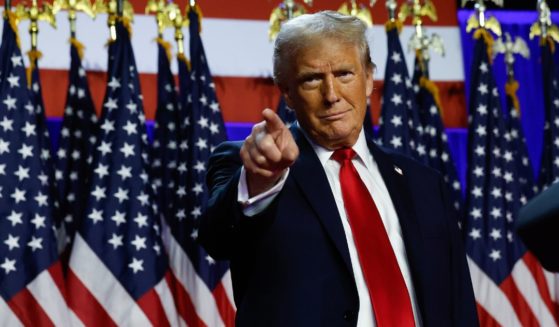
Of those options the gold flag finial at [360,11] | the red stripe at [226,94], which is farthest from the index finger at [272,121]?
the gold flag finial at [360,11]

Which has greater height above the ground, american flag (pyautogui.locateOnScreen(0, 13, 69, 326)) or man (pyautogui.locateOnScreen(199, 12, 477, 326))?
man (pyautogui.locateOnScreen(199, 12, 477, 326))

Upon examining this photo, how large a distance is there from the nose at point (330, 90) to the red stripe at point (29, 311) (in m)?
2.36

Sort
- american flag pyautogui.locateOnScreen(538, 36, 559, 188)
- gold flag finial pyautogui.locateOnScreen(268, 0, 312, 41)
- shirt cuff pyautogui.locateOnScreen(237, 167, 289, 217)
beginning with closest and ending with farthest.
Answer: shirt cuff pyautogui.locateOnScreen(237, 167, 289, 217), gold flag finial pyautogui.locateOnScreen(268, 0, 312, 41), american flag pyautogui.locateOnScreen(538, 36, 559, 188)

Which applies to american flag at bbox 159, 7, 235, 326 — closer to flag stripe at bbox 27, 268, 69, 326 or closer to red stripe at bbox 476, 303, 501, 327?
flag stripe at bbox 27, 268, 69, 326

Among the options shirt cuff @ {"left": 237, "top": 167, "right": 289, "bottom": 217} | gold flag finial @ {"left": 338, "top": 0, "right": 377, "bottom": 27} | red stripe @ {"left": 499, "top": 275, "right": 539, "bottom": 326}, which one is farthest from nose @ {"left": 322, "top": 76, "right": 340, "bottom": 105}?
red stripe @ {"left": 499, "top": 275, "right": 539, "bottom": 326}

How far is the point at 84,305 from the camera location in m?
3.81

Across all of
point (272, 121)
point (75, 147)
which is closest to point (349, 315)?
point (272, 121)

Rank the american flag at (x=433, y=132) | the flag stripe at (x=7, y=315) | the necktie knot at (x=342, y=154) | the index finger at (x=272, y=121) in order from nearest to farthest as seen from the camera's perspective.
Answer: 1. the index finger at (x=272, y=121)
2. the necktie knot at (x=342, y=154)
3. the flag stripe at (x=7, y=315)
4. the american flag at (x=433, y=132)

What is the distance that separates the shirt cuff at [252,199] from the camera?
58.8 inches

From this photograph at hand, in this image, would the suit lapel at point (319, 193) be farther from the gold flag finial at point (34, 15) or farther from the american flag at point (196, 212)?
the gold flag finial at point (34, 15)

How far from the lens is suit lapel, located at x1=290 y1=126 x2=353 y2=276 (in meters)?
1.64

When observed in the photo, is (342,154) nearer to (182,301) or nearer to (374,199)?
(374,199)

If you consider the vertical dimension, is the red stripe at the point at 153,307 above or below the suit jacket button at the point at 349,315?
below

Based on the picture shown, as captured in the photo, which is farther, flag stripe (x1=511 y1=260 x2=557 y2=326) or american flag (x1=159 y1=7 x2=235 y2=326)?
flag stripe (x1=511 y1=260 x2=557 y2=326)
